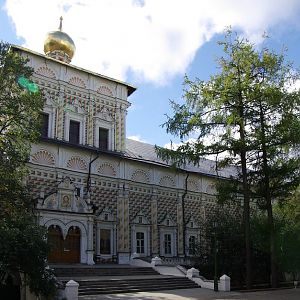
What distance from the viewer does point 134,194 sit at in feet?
90.7

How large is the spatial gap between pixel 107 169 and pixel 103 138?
7.12 feet

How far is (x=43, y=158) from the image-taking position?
2400cm

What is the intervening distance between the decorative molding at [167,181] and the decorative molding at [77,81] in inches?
308

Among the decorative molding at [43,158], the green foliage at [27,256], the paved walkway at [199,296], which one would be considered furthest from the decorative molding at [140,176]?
the green foliage at [27,256]

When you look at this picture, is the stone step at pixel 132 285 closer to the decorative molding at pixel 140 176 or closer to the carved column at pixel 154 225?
the carved column at pixel 154 225

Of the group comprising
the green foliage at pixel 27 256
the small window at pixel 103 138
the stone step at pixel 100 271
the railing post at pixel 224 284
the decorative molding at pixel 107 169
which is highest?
the small window at pixel 103 138

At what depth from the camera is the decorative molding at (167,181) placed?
29445mm

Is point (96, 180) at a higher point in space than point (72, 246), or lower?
higher

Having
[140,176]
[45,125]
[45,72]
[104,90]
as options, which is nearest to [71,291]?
[45,125]

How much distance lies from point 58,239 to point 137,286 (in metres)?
5.85

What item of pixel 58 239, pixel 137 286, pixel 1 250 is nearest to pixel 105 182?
pixel 58 239

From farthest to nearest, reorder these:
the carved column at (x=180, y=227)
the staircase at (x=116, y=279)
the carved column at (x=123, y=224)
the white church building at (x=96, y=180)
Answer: the carved column at (x=180, y=227), the carved column at (x=123, y=224), the white church building at (x=96, y=180), the staircase at (x=116, y=279)

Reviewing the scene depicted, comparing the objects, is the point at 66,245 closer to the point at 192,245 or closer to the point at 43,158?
the point at 43,158

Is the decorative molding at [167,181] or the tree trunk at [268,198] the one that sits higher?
the decorative molding at [167,181]
